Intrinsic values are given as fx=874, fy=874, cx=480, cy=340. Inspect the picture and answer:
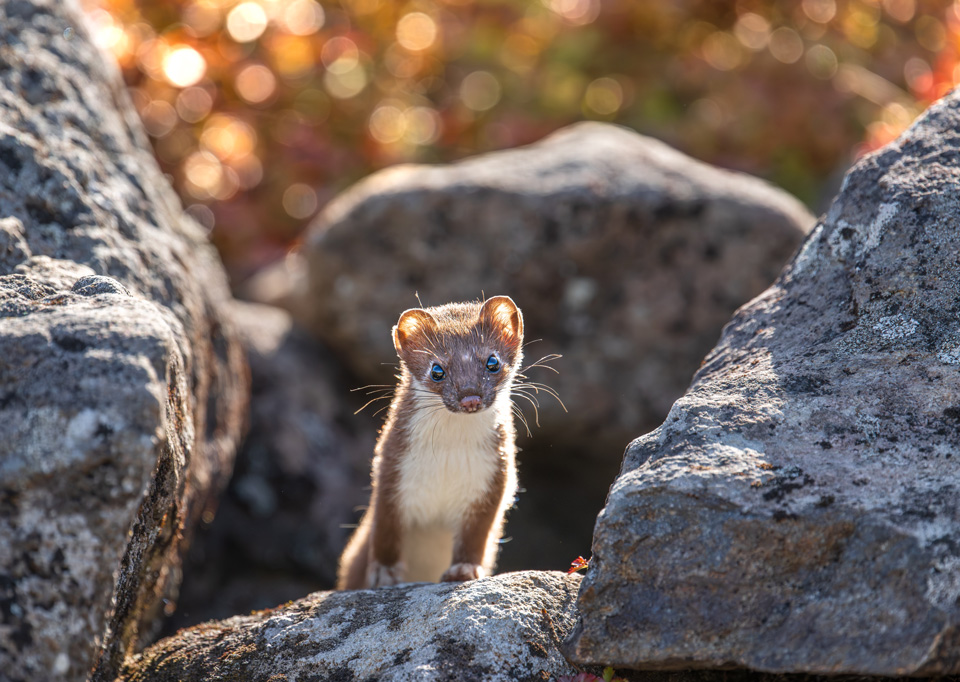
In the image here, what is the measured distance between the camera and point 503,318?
16.4 feet

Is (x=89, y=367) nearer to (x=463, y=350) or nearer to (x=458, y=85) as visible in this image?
(x=463, y=350)

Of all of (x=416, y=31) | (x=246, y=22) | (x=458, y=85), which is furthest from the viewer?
(x=416, y=31)

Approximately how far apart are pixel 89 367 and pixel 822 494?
2.65 m

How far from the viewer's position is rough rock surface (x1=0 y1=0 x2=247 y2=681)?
288 centimetres

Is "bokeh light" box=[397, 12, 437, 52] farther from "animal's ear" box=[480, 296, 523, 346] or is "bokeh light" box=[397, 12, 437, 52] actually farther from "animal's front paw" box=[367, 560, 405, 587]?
"animal's front paw" box=[367, 560, 405, 587]

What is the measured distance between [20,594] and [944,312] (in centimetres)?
369

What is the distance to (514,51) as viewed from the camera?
10984 millimetres

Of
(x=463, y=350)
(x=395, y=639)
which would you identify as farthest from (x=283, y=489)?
(x=395, y=639)

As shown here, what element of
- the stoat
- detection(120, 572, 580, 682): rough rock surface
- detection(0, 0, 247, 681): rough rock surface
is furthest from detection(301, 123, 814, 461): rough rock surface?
detection(120, 572, 580, 682): rough rock surface

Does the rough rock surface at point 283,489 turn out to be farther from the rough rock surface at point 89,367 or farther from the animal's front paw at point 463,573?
the animal's front paw at point 463,573

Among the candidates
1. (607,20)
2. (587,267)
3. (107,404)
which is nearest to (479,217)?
(587,267)

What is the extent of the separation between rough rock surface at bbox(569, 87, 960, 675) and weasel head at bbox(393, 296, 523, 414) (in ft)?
3.79

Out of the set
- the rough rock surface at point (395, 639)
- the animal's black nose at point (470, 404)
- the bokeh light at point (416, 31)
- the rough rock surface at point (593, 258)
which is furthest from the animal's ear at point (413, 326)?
the bokeh light at point (416, 31)

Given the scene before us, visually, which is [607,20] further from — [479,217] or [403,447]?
[403,447]
